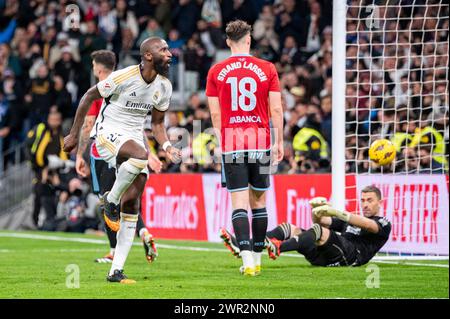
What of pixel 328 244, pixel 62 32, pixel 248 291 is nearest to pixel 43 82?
pixel 62 32

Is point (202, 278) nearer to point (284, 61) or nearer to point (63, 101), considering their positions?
point (284, 61)

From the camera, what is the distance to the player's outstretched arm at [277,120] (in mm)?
11008

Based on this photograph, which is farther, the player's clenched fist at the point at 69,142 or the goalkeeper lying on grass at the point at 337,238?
the goalkeeper lying on grass at the point at 337,238

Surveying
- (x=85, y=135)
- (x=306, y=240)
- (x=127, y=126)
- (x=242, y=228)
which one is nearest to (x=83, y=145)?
(x=85, y=135)

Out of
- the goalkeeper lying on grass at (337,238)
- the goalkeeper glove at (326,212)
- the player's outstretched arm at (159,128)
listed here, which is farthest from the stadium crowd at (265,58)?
the player's outstretched arm at (159,128)

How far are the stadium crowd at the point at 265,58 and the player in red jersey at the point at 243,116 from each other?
320cm

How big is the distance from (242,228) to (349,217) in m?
1.18

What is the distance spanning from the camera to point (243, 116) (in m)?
11.2

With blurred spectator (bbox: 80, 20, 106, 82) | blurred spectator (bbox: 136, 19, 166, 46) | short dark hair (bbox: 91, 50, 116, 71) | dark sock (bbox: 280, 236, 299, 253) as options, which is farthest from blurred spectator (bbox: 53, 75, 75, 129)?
dark sock (bbox: 280, 236, 299, 253)

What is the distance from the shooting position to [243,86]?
11156 millimetres

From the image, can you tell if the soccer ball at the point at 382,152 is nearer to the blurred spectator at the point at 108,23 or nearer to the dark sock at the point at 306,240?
the dark sock at the point at 306,240

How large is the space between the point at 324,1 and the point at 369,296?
46.7 ft

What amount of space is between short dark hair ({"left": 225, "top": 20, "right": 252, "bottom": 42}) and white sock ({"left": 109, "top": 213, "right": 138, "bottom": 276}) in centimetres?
209

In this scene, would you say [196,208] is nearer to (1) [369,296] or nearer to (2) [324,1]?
(2) [324,1]
